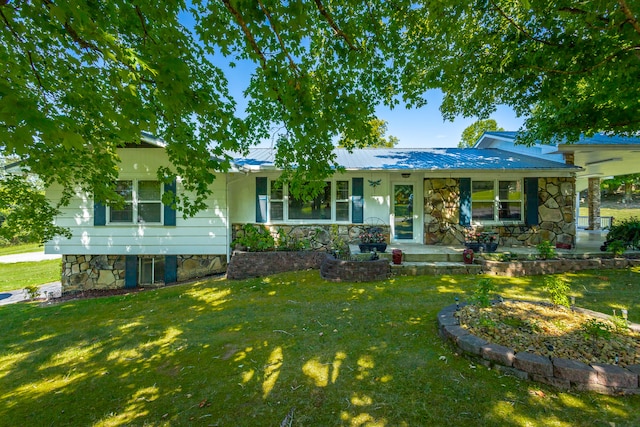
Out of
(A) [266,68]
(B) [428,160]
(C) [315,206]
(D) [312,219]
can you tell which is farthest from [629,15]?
(D) [312,219]

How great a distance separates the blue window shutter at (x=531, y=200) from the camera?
8906 mm

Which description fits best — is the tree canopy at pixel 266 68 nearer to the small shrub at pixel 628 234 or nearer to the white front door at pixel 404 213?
the small shrub at pixel 628 234

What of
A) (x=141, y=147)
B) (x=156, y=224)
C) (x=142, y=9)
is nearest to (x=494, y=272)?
(x=142, y=9)

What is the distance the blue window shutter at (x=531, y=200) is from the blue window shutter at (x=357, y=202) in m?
5.31

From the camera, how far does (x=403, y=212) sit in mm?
9414

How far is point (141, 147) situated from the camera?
8.35 meters

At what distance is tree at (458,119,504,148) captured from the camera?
2567 centimetres

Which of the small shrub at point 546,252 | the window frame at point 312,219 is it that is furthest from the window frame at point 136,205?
the small shrub at point 546,252

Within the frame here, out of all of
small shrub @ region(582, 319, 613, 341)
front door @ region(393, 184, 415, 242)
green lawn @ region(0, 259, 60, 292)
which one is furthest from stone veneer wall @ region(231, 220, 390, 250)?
green lawn @ region(0, 259, 60, 292)

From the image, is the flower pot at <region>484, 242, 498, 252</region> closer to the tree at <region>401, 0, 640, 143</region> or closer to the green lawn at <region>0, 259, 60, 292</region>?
the tree at <region>401, 0, 640, 143</region>

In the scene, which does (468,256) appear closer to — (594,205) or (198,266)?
(198,266)

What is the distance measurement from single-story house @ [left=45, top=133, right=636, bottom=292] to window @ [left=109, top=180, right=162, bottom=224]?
0.10 feet

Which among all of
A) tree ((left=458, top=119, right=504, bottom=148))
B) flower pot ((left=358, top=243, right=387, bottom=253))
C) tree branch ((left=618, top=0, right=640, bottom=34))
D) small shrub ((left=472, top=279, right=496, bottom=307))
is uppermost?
tree ((left=458, top=119, right=504, bottom=148))

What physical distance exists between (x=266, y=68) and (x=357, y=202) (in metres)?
6.14
